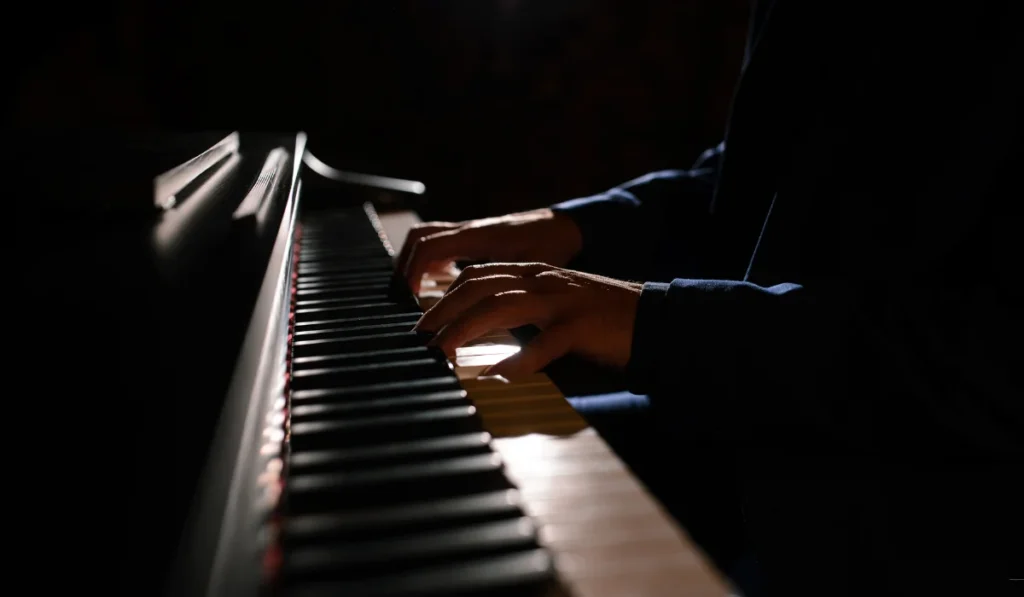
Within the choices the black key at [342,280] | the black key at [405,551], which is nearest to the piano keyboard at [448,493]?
the black key at [405,551]

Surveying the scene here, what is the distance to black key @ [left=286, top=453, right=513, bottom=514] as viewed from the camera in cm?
39

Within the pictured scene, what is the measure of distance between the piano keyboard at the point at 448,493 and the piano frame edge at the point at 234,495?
2cm

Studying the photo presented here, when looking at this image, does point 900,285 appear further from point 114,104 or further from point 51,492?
point 114,104

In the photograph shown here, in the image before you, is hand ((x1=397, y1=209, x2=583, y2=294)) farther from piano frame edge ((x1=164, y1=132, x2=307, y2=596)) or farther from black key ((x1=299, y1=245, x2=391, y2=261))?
piano frame edge ((x1=164, y1=132, x2=307, y2=596))

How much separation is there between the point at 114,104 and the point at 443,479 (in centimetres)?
242

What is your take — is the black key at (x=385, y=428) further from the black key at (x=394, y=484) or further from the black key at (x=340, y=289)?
the black key at (x=340, y=289)

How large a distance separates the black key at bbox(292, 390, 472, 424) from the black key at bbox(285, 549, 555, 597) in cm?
17

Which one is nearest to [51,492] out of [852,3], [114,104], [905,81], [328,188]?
[905,81]

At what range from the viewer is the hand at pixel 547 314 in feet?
2.08

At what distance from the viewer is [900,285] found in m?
0.67

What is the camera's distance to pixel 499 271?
71 centimetres

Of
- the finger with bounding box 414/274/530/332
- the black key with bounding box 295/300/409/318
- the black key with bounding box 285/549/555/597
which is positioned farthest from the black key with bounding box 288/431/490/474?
the black key with bounding box 295/300/409/318

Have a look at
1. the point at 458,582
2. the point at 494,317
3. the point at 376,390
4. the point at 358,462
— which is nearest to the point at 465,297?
the point at 494,317

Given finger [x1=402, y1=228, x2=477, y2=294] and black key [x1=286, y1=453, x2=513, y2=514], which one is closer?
black key [x1=286, y1=453, x2=513, y2=514]
